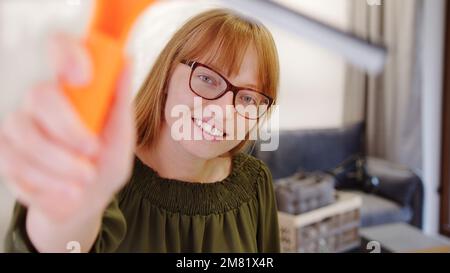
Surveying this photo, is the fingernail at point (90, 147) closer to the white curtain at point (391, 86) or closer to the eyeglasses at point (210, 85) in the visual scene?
the eyeglasses at point (210, 85)

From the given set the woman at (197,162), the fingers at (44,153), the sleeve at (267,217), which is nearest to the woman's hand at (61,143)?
the fingers at (44,153)

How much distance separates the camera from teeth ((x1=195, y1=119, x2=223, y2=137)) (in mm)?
614

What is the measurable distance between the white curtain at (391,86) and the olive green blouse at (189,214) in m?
0.32

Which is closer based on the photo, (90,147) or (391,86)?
(90,147)

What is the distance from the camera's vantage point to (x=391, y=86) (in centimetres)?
87

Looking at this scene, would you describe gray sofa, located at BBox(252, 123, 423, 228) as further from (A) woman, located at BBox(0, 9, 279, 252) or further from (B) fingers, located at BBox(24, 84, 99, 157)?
(B) fingers, located at BBox(24, 84, 99, 157)

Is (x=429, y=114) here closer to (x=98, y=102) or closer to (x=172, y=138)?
(x=172, y=138)

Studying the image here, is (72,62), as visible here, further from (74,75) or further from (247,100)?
(247,100)

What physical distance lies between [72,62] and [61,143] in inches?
2.7

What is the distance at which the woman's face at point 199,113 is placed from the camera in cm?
61

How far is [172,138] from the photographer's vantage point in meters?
0.64

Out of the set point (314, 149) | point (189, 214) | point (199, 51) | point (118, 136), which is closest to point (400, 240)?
point (314, 149)

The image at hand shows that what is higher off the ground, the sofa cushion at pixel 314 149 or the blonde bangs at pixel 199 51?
the blonde bangs at pixel 199 51
